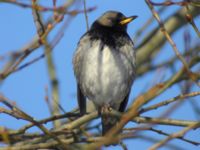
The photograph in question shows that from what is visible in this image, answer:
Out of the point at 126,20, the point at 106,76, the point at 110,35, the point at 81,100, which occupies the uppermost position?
the point at 126,20

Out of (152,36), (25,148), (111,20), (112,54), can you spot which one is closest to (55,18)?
(25,148)

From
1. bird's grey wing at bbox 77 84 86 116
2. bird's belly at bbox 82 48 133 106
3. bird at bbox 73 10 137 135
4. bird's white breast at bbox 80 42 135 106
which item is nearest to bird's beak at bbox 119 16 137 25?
bird at bbox 73 10 137 135

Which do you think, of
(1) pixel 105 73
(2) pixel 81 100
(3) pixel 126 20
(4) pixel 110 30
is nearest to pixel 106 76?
(1) pixel 105 73

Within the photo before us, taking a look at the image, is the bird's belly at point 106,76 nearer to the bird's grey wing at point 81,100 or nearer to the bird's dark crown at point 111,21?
the bird's grey wing at point 81,100

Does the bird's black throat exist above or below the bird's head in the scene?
below

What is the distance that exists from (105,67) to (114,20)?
36.1 inches

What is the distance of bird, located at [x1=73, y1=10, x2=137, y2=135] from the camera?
5.48 meters

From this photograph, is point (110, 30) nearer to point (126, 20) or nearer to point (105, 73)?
point (126, 20)

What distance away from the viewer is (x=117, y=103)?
6043mm

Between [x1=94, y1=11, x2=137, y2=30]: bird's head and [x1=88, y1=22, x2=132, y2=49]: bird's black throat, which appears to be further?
[x1=94, y1=11, x2=137, y2=30]: bird's head

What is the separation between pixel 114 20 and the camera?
6.23 meters

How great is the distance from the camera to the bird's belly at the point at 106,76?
5457 mm

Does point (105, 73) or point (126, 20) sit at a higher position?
point (126, 20)

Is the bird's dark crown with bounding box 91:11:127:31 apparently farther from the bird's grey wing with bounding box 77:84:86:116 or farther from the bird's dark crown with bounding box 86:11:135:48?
the bird's grey wing with bounding box 77:84:86:116
